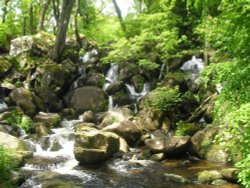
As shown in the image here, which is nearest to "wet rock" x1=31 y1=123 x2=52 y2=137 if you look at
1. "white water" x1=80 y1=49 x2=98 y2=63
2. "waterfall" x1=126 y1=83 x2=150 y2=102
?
"waterfall" x1=126 y1=83 x2=150 y2=102

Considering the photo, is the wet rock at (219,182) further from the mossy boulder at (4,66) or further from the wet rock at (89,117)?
the mossy boulder at (4,66)

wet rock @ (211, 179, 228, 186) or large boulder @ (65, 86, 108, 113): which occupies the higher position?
large boulder @ (65, 86, 108, 113)

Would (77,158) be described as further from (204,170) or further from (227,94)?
(227,94)

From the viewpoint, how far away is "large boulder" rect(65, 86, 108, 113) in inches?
891

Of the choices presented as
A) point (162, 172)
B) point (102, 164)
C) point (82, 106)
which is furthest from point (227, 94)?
point (82, 106)

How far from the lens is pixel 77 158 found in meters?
13.9

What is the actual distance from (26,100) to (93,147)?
8.42 meters

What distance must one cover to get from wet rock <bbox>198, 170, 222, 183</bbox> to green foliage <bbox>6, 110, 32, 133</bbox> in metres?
10.1

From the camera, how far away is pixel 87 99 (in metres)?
22.8

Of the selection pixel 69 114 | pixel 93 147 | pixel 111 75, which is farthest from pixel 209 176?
pixel 111 75

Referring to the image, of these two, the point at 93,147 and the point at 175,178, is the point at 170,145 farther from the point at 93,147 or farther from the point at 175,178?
the point at 93,147

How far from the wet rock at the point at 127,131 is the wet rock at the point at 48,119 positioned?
4117 millimetres

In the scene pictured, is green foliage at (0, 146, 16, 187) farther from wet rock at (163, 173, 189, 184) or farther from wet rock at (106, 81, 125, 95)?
wet rock at (106, 81, 125, 95)

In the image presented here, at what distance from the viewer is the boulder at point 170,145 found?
15.1m
